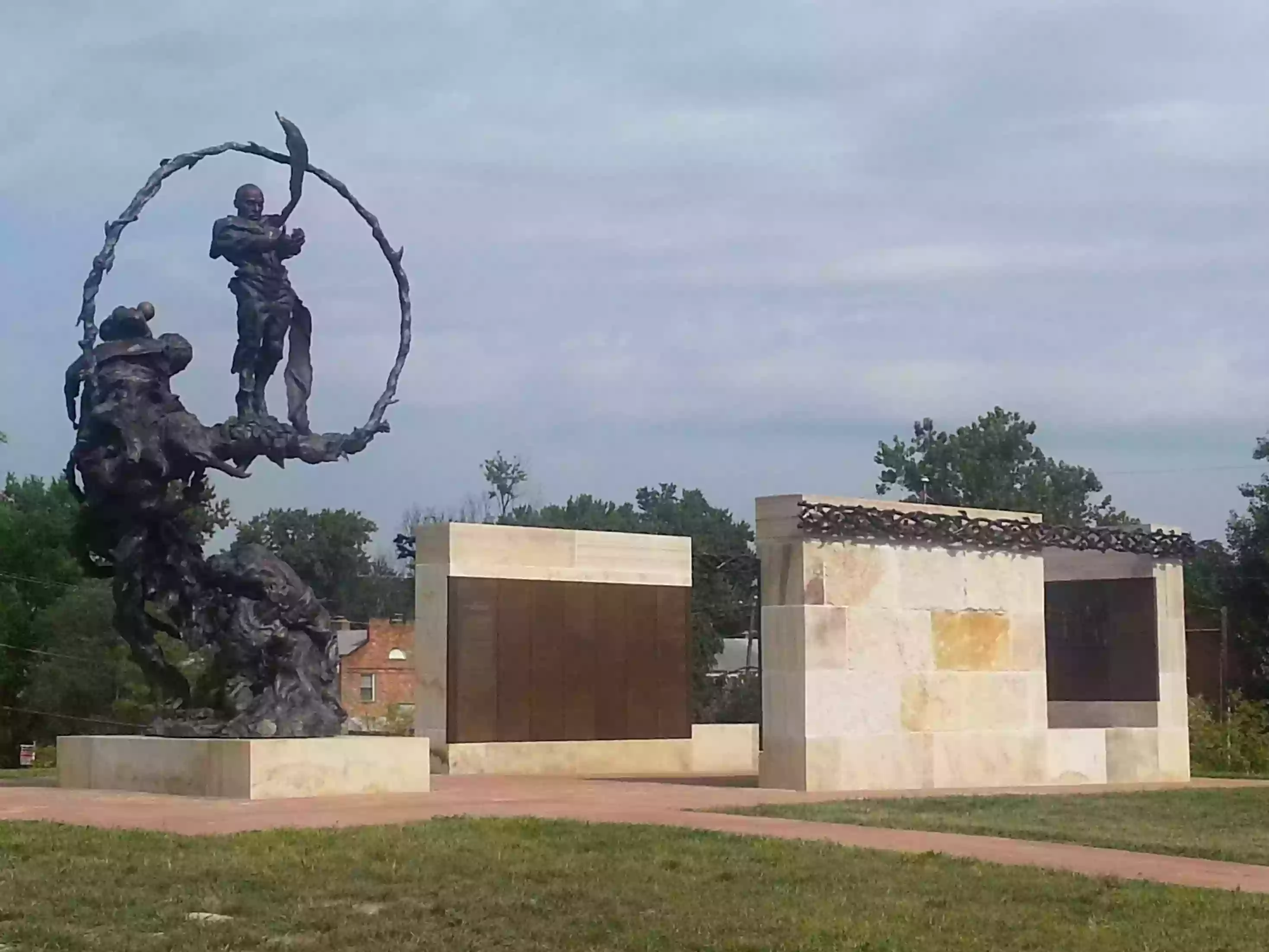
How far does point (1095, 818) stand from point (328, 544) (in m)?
59.2

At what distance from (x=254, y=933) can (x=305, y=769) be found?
21.0 ft

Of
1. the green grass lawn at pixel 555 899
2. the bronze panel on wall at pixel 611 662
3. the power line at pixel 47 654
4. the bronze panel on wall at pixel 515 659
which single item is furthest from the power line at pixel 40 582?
the green grass lawn at pixel 555 899

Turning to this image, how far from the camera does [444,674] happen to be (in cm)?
2055

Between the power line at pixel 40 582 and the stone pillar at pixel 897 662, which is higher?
the power line at pixel 40 582

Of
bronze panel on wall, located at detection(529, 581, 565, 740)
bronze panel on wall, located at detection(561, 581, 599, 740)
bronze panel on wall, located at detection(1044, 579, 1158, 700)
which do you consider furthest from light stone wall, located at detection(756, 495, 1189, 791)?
bronze panel on wall, located at detection(561, 581, 599, 740)

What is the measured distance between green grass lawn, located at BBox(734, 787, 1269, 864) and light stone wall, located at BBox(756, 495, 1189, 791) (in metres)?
1.54

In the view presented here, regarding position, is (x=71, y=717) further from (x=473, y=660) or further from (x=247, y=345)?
(x=247, y=345)

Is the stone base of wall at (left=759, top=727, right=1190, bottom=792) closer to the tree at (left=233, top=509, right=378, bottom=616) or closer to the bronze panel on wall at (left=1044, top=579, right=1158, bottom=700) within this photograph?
the bronze panel on wall at (left=1044, top=579, right=1158, bottom=700)

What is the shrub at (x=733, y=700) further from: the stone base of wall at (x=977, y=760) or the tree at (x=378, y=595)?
the tree at (x=378, y=595)

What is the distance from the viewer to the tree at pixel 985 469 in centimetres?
6425

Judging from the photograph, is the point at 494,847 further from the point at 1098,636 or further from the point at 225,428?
the point at 1098,636

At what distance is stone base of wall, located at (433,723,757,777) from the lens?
2053 cm

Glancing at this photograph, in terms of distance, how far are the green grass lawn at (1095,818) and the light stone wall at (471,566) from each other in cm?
668

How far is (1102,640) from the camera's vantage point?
71.1ft
